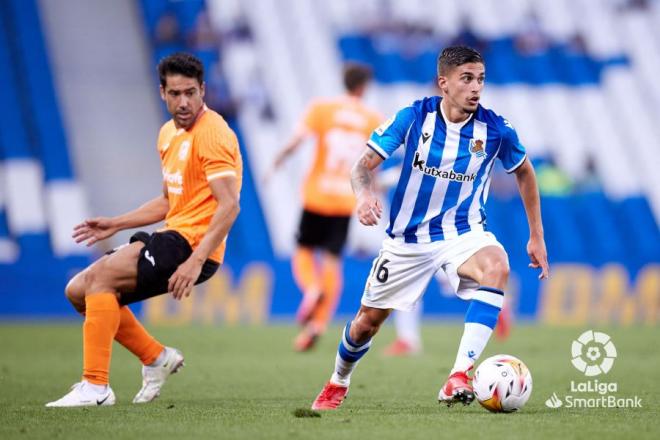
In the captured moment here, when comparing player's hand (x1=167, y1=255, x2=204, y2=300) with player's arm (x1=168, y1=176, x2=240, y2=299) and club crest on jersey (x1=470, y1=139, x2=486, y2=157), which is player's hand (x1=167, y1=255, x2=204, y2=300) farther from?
club crest on jersey (x1=470, y1=139, x2=486, y2=157)

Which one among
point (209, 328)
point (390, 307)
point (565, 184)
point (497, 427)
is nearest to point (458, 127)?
point (390, 307)

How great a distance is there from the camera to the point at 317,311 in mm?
11039

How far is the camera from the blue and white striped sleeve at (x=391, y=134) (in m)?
6.07

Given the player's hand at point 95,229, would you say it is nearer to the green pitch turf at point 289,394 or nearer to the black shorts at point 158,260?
the black shorts at point 158,260

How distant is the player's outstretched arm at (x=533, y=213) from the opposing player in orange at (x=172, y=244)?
64.6 inches

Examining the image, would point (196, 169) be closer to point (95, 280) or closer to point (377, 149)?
point (95, 280)

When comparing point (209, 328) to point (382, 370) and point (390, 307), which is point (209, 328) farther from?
point (390, 307)

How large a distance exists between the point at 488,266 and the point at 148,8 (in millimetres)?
17470

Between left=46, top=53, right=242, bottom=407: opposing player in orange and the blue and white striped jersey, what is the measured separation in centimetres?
100

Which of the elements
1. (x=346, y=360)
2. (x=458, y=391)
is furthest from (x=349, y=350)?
(x=458, y=391)

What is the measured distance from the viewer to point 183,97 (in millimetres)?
6457

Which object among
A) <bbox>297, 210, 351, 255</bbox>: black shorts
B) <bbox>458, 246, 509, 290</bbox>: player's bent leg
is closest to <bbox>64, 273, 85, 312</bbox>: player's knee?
<bbox>458, 246, 509, 290</bbox>: player's bent leg

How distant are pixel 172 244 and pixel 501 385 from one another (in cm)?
202


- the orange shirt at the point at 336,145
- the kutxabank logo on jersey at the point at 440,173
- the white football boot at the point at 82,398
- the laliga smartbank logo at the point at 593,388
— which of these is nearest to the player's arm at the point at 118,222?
the white football boot at the point at 82,398
